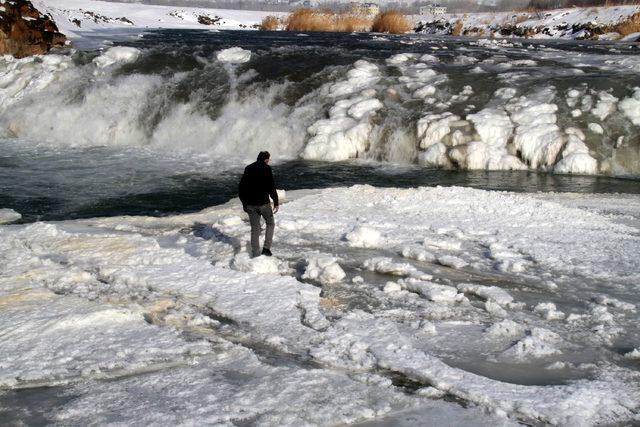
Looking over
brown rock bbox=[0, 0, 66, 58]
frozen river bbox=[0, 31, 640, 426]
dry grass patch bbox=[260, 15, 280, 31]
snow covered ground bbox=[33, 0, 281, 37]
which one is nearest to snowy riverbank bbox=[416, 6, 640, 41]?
dry grass patch bbox=[260, 15, 280, 31]

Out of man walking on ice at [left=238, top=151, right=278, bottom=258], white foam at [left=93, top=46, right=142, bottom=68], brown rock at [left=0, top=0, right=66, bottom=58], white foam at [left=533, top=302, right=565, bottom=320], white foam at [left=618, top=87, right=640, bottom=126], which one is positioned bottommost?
white foam at [left=533, top=302, right=565, bottom=320]

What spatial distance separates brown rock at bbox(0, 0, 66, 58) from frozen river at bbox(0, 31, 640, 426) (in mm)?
2851

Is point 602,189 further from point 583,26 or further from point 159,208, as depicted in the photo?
point 583,26

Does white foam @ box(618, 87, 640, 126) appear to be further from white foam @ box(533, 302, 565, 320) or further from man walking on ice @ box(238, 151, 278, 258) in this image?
man walking on ice @ box(238, 151, 278, 258)

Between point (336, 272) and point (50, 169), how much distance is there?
9.37m

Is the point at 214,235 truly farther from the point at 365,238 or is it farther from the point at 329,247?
the point at 365,238

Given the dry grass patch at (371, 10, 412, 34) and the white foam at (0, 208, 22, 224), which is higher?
the dry grass patch at (371, 10, 412, 34)

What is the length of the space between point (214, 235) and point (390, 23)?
113ft

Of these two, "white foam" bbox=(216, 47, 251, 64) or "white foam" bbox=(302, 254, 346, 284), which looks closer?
"white foam" bbox=(302, 254, 346, 284)

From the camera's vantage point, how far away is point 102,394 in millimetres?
5066

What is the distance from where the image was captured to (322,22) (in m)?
41.2

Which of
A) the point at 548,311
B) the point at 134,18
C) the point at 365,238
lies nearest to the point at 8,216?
the point at 365,238

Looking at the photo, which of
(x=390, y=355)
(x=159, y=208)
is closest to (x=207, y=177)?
(x=159, y=208)

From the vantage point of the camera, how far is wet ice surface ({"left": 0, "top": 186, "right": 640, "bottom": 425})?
4.95 metres
